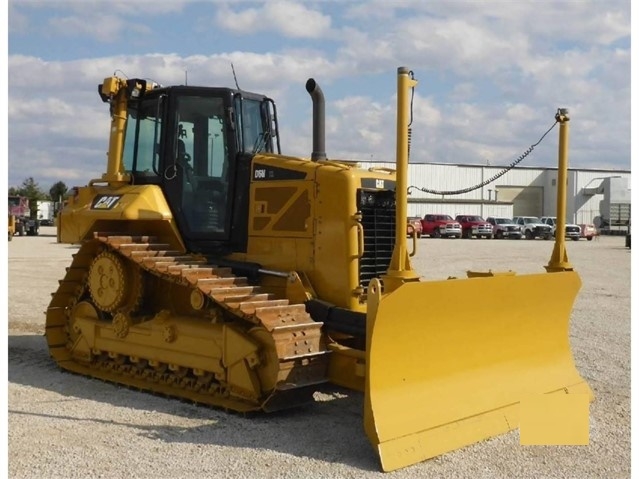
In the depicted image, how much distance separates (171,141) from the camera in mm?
8188

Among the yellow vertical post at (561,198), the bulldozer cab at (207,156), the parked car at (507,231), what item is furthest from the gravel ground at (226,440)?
the parked car at (507,231)

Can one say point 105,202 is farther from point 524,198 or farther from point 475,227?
point 524,198

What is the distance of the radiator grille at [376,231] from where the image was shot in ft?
24.1

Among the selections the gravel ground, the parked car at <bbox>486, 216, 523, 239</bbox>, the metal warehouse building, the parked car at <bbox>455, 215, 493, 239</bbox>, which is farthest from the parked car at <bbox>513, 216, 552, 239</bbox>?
the gravel ground

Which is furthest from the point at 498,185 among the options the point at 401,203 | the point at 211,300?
the point at 401,203

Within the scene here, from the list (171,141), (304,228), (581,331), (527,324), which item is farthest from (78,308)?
(581,331)

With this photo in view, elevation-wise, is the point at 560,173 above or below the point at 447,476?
above

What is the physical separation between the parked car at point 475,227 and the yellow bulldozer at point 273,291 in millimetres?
38956

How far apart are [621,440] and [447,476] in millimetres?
1809

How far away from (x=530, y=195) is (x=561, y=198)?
52.8 metres

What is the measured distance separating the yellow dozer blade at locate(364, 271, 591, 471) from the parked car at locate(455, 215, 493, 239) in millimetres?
39163

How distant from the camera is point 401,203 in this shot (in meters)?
5.86

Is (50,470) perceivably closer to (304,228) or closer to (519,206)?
(304,228)

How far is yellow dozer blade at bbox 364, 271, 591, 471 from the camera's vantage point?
5.81 m
